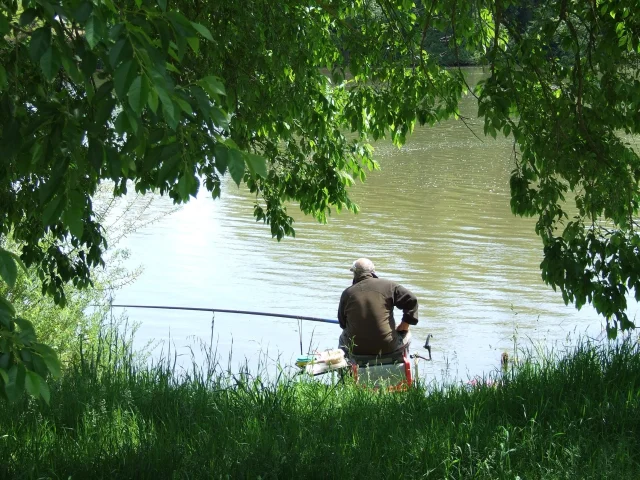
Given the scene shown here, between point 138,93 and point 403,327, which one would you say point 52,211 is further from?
point 403,327

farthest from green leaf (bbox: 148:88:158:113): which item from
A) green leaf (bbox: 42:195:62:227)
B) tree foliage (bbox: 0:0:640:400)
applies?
green leaf (bbox: 42:195:62:227)

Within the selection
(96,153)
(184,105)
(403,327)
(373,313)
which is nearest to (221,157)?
(184,105)

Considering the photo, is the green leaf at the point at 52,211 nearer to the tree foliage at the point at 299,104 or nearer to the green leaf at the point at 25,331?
the tree foliage at the point at 299,104

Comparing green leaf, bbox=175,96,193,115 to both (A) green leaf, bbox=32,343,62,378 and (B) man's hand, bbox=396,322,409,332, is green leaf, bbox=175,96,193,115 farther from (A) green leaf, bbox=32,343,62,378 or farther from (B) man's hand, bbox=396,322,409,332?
(B) man's hand, bbox=396,322,409,332

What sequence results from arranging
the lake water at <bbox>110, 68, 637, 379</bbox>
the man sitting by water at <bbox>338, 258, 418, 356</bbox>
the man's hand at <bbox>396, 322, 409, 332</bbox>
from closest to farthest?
the man sitting by water at <bbox>338, 258, 418, 356</bbox>, the man's hand at <bbox>396, 322, 409, 332</bbox>, the lake water at <bbox>110, 68, 637, 379</bbox>

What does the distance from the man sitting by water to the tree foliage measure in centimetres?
83

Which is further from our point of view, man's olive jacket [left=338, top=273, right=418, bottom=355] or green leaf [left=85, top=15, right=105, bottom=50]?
man's olive jacket [left=338, top=273, right=418, bottom=355]

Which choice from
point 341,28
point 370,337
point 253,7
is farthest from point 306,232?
point 253,7

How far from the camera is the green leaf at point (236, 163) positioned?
2.27 meters

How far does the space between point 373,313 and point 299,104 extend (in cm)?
244

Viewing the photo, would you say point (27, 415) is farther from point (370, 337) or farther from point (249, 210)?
point (249, 210)

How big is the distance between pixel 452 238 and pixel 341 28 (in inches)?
414

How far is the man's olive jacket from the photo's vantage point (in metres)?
8.35

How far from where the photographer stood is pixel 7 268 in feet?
7.30
